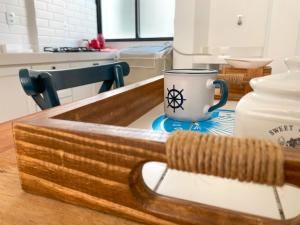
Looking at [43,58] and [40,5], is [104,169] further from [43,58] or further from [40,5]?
[40,5]

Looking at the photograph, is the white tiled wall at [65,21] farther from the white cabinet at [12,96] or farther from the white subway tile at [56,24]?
the white cabinet at [12,96]

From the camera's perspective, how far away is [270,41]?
1990mm

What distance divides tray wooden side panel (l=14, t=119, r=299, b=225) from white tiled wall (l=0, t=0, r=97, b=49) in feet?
6.96

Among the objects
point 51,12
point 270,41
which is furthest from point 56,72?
point 51,12

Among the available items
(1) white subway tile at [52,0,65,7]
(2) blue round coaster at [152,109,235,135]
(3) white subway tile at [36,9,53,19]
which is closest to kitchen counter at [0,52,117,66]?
(3) white subway tile at [36,9,53,19]

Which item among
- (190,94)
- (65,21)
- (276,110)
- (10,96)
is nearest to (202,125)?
(190,94)

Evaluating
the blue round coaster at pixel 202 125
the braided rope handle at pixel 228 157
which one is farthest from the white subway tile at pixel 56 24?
the braided rope handle at pixel 228 157

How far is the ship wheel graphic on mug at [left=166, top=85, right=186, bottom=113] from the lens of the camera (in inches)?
18.6

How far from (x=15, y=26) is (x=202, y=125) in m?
2.18

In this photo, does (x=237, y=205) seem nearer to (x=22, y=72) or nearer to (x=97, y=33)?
(x=22, y=72)

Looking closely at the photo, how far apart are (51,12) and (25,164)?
2.55 meters

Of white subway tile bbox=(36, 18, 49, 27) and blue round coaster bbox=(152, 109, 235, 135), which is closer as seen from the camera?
blue round coaster bbox=(152, 109, 235, 135)

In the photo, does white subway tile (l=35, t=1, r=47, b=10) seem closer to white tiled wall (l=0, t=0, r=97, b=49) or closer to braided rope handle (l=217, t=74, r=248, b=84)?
white tiled wall (l=0, t=0, r=97, b=49)

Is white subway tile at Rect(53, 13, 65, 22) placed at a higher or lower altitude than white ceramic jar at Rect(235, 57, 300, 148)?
higher
